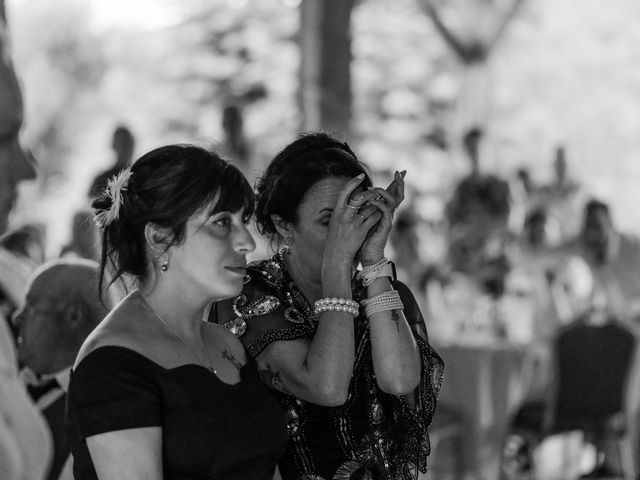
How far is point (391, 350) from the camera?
2.37m

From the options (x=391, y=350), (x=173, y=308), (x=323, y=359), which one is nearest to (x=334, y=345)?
(x=323, y=359)

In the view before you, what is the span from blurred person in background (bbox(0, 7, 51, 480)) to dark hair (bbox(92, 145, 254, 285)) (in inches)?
40.4

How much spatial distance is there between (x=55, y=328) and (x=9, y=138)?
1766 millimetres

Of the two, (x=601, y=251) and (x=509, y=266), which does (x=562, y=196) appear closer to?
(x=509, y=266)

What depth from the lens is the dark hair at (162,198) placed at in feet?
6.71

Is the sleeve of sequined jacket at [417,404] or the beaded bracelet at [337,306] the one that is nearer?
the beaded bracelet at [337,306]

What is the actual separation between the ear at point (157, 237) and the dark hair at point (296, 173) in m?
0.53

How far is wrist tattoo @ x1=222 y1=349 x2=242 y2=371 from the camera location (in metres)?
2.18

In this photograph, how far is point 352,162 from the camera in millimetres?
2557

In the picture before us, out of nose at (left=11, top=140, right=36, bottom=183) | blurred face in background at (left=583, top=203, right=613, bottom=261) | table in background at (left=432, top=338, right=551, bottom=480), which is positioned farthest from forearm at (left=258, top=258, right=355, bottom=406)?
blurred face in background at (left=583, top=203, right=613, bottom=261)

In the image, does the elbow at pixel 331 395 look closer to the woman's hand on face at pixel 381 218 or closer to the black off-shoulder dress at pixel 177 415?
the black off-shoulder dress at pixel 177 415

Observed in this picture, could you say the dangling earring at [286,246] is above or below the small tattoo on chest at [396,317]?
above

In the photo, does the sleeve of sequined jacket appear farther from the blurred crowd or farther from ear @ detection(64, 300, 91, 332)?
the blurred crowd

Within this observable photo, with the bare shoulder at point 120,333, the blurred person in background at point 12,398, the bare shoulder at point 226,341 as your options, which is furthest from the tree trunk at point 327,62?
the blurred person in background at point 12,398
